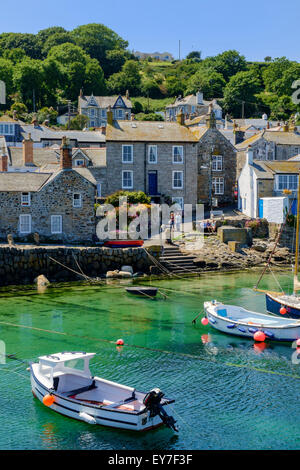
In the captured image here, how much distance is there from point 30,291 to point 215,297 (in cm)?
1201

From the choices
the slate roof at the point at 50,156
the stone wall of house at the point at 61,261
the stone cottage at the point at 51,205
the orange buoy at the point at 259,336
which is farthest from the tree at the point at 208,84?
the orange buoy at the point at 259,336

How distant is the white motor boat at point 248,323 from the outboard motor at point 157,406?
1041 centimetres

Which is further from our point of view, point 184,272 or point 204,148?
point 204,148

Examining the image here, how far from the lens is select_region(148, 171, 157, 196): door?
54000 mm

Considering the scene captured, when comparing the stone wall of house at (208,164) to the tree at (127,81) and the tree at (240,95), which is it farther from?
the tree at (127,81)

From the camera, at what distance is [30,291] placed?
3556 centimetres

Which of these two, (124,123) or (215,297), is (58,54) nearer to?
(124,123)

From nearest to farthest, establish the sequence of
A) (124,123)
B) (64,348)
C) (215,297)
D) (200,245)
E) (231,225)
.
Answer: (64,348), (215,297), (200,245), (231,225), (124,123)

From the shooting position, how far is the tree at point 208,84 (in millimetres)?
137875

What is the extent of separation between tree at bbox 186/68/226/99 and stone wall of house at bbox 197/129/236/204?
8171cm

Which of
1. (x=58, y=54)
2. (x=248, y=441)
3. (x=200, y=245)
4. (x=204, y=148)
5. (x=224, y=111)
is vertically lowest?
(x=248, y=441)

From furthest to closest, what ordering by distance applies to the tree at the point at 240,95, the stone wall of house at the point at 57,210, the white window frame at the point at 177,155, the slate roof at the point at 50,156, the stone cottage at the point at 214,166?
the tree at the point at 240,95
the stone cottage at the point at 214,166
the white window frame at the point at 177,155
the slate roof at the point at 50,156
the stone wall of house at the point at 57,210

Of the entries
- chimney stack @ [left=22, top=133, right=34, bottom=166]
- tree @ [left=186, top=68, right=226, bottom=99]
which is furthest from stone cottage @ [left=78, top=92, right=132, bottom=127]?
chimney stack @ [left=22, top=133, right=34, bottom=166]

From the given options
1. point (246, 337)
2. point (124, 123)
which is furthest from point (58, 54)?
point (246, 337)
